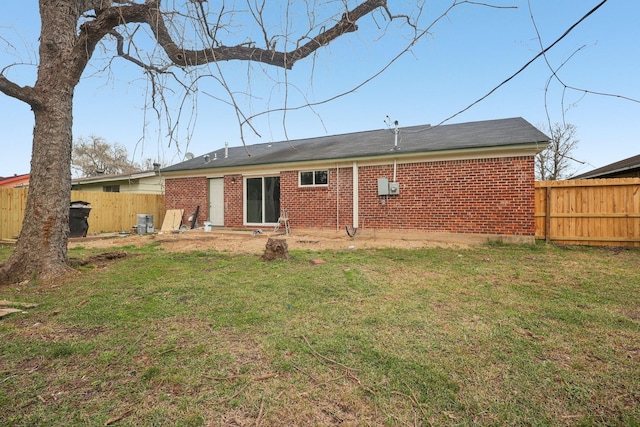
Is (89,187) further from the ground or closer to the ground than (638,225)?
further from the ground

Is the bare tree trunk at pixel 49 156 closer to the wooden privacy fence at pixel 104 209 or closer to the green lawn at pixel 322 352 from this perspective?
the green lawn at pixel 322 352

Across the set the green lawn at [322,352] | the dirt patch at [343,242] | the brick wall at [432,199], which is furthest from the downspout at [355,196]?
the green lawn at [322,352]

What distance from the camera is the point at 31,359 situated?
2342 mm

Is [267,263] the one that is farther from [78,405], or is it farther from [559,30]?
[559,30]

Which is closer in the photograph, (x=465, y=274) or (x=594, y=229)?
(x=465, y=274)

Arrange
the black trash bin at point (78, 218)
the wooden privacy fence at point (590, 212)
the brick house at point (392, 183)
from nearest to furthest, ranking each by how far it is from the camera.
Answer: the wooden privacy fence at point (590, 212)
the brick house at point (392, 183)
the black trash bin at point (78, 218)

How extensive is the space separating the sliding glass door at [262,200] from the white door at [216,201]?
1.33m

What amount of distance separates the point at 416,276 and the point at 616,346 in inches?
102

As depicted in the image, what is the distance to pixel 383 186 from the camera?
31.3 feet

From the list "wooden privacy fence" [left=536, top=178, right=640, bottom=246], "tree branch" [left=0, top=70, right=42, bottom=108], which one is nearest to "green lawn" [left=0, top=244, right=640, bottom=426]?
"tree branch" [left=0, top=70, right=42, bottom=108]

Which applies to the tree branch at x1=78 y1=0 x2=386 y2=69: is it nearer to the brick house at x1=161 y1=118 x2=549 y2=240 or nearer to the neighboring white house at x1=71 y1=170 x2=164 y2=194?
the brick house at x1=161 y1=118 x2=549 y2=240

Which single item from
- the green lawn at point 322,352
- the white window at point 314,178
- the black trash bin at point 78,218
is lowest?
the green lawn at point 322,352

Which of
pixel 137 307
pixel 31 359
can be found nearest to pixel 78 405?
pixel 31 359

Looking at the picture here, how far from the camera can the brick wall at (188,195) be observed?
13.3 metres
